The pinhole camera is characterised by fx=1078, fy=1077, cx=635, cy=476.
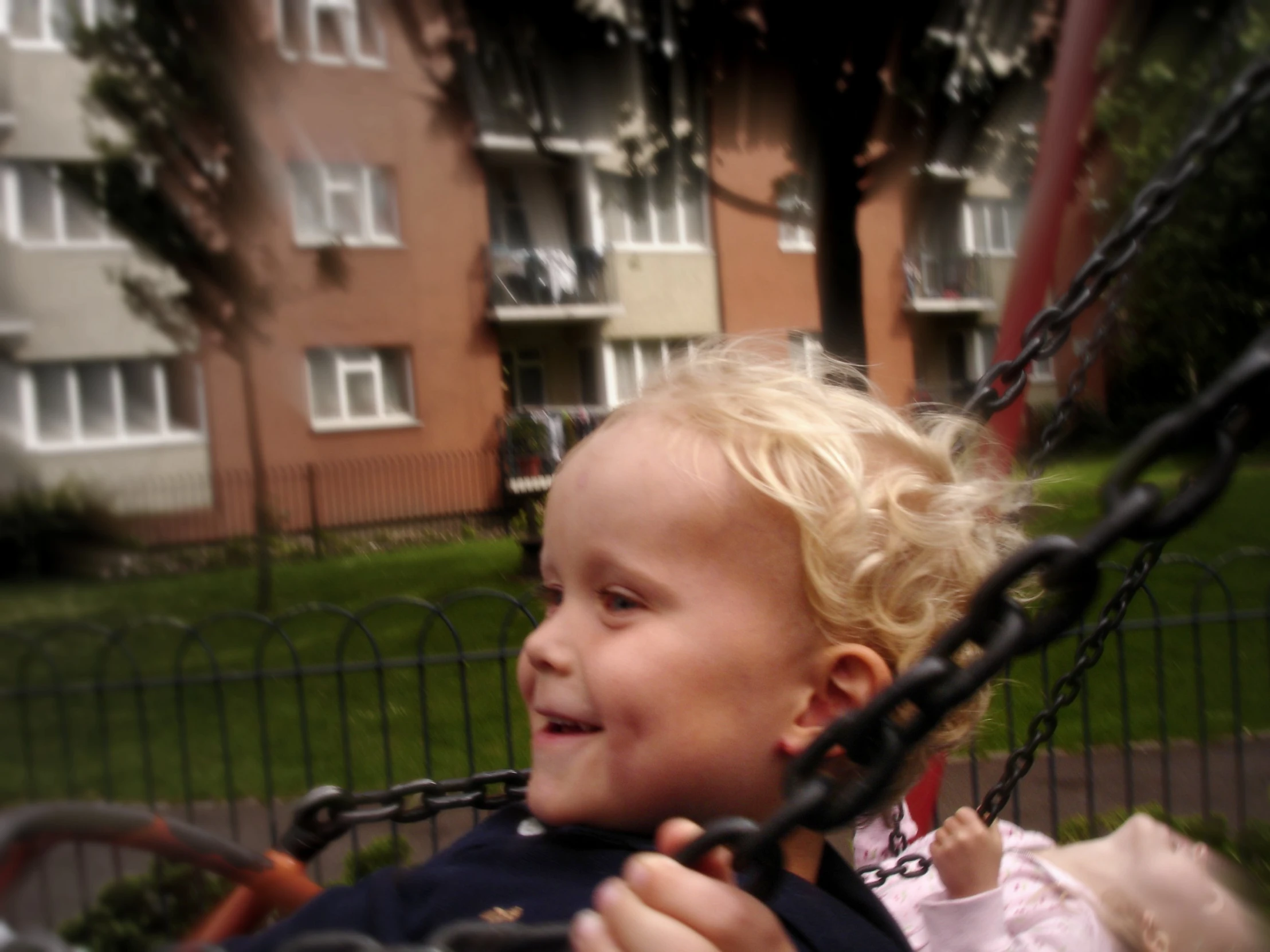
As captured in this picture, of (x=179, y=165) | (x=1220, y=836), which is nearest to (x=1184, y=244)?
(x=179, y=165)

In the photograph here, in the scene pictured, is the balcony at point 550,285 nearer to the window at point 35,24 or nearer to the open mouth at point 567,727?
the window at point 35,24

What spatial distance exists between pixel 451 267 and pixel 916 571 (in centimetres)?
759

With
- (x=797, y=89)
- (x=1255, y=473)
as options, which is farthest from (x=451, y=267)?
(x=1255, y=473)

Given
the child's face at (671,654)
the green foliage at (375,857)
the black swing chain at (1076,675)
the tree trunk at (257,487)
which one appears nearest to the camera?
the child's face at (671,654)

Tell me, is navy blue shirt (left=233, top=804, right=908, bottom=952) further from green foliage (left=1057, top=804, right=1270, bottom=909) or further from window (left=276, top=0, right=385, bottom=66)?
window (left=276, top=0, right=385, bottom=66)

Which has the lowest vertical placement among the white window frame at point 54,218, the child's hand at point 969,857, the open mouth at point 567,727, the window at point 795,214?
the child's hand at point 969,857

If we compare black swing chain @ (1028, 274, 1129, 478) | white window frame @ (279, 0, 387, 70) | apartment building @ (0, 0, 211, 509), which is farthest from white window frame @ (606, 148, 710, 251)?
black swing chain @ (1028, 274, 1129, 478)

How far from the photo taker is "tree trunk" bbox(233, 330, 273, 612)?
20.4 feet

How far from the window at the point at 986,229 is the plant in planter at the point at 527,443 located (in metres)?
4.71

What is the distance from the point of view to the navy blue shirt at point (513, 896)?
756mm

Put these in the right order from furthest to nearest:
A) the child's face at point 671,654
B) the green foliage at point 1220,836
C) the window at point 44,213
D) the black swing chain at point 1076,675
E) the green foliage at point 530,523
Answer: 1. the window at point 44,213
2. the green foliage at point 530,523
3. the green foliage at point 1220,836
4. the black swing chain at point 1076,675
5. the child's face at point 671,654

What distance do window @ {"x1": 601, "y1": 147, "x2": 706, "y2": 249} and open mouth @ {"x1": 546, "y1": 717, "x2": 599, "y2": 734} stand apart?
6471mm

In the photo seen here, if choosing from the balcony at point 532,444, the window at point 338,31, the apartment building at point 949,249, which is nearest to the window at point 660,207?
the apartment building at point 949,249

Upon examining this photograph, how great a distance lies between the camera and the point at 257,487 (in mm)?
7125
